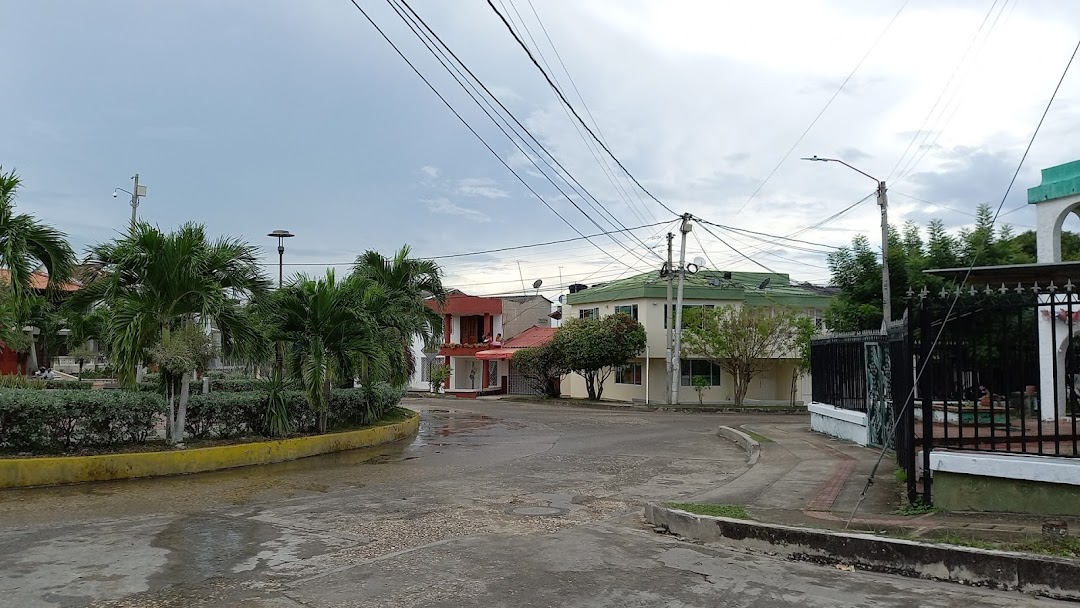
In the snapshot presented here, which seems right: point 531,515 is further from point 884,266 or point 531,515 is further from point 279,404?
point 884,266

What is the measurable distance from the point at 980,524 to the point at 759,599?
2.87 m

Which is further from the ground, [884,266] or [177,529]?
[884,266]

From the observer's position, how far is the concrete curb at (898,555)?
6031mm

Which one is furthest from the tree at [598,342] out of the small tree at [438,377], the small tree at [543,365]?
the small tree at [438,377]

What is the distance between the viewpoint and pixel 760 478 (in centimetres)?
1218

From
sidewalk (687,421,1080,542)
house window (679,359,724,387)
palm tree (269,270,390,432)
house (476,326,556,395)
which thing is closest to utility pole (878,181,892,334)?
sidewalk (687,421,1080,542)

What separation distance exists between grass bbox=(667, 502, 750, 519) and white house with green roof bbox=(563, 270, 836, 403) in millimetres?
31176

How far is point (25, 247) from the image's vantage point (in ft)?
42.3

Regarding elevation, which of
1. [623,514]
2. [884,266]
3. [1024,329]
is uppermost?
[884,266]

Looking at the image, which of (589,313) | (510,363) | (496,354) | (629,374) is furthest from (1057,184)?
(510,363)

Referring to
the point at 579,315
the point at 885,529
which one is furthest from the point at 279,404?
the point at 579,315

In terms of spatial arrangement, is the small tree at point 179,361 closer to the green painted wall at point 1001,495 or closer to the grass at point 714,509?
the grass at point 714,509

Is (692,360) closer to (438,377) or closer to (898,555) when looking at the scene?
(438,377)

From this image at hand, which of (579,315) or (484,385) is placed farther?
(484,385)
